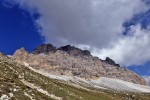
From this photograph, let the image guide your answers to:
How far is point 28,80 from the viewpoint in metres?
69.8

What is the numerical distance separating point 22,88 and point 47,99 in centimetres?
486

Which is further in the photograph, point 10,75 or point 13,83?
point 10,75

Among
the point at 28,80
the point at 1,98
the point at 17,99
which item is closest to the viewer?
the point at 1,98

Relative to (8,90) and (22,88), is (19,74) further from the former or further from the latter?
(8,90)

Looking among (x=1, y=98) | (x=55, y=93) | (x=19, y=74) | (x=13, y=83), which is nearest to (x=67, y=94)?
(x=55, y=93)

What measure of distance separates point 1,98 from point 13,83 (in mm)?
13013

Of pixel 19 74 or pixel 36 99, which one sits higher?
pixel 19 74

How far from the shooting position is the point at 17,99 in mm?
49812

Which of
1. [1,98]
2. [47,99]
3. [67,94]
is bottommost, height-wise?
[1,98]

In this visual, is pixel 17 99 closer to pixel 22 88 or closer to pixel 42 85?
pixel 22 88

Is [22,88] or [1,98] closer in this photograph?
[1,98]

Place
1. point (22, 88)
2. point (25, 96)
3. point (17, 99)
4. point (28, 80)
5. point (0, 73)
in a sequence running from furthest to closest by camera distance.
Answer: point (28, 80)
point (0, 73)
point (22, 88)
point (25, 96)
point (17, 99)

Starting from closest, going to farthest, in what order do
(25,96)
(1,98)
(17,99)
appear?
(1,98)
(17,99)
(25,96)

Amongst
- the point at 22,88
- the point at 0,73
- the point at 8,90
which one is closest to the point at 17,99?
the point at 8,90
